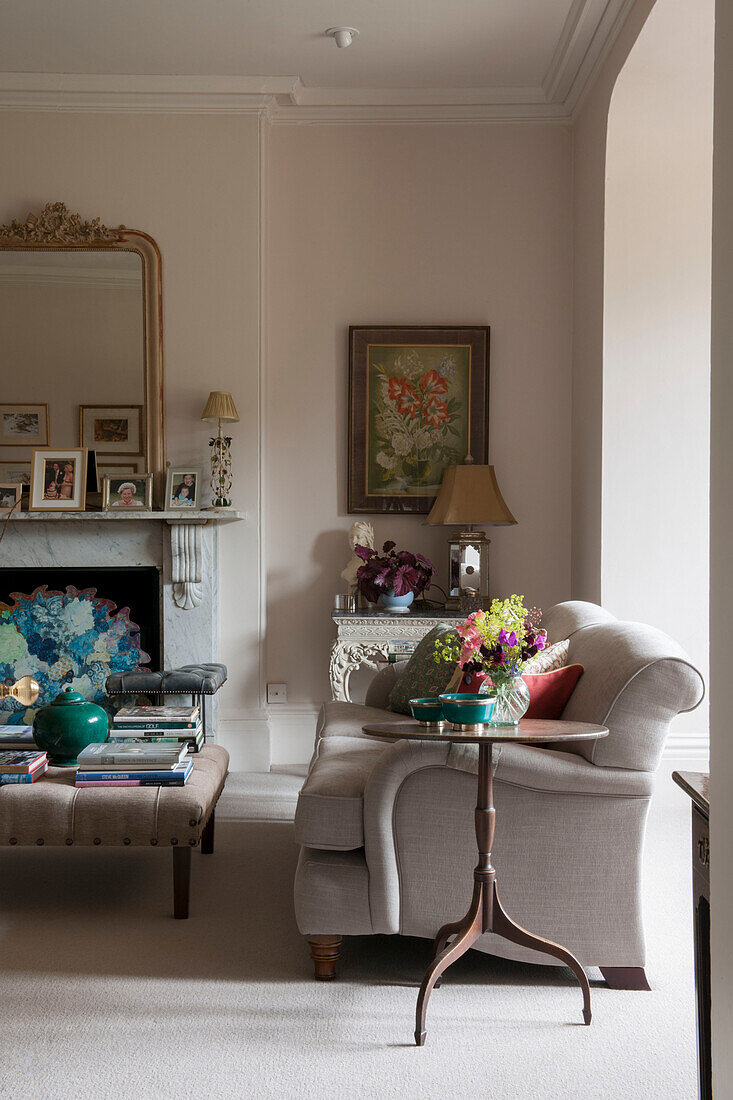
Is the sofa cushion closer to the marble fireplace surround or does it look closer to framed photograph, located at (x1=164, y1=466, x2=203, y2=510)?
the marble fireplace surround

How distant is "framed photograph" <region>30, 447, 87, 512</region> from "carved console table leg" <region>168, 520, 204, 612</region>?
469 mm

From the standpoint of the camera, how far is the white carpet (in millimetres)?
1935

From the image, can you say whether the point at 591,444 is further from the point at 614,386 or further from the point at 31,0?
the point at 31,0

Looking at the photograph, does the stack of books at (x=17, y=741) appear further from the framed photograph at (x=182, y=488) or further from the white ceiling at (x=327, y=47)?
the white ceiling at (x=327, y=47)

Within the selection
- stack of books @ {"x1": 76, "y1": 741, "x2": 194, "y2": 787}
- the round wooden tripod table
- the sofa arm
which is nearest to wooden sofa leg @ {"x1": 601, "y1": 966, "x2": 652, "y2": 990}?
the round wooden tripod table

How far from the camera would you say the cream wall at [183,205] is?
4637mm

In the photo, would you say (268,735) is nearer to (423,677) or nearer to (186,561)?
(186,561)

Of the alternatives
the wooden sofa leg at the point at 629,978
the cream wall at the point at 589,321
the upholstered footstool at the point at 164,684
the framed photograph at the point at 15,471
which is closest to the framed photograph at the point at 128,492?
the framed photograph at the point at 15,471

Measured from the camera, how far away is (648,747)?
2.30 m

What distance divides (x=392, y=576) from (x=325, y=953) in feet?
7.47

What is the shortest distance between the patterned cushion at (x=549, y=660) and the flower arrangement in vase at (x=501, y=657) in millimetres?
339

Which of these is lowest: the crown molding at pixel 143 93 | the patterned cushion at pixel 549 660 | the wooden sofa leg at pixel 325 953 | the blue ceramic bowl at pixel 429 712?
the wooden sofa leg at pixel 325 953

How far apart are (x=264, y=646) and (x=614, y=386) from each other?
6.93ft

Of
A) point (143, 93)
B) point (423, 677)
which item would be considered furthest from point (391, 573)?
point (143, 93)
